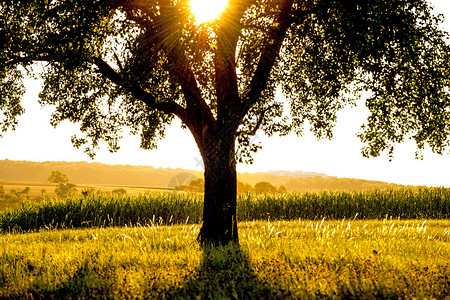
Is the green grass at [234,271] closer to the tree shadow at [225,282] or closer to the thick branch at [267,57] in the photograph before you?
the tree shadow at [225,282]

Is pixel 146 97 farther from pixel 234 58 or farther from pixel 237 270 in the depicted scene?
pixel 237 270

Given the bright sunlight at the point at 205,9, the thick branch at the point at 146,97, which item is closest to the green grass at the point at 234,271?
the thick branch at the point at 146,97

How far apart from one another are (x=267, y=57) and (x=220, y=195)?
4154 mm

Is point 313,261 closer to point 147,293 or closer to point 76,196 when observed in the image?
point 147,293

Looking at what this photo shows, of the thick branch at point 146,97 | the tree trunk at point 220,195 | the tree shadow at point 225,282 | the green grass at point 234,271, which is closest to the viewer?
the tree shadow at point 225,282

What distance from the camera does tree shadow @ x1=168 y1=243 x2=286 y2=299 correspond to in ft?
18.0

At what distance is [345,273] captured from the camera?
6.42 metres

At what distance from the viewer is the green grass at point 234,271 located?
5676mm

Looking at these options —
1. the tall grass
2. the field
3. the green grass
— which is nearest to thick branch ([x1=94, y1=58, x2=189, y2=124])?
the field

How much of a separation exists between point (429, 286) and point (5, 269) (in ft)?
27.0

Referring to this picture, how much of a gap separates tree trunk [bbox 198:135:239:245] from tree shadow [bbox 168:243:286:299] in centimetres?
207

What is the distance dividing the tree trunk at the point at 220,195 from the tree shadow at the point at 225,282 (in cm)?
207

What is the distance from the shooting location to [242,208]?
2159 cm

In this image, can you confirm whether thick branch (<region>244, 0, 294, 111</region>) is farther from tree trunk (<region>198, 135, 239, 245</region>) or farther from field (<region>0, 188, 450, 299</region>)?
field (<region>0, 188, 450, 299</region>)
